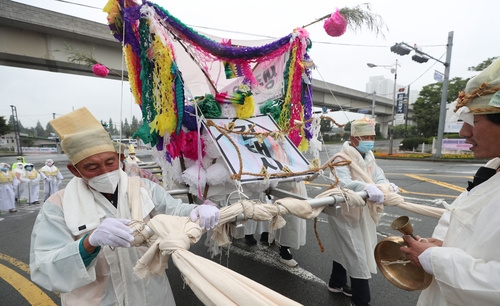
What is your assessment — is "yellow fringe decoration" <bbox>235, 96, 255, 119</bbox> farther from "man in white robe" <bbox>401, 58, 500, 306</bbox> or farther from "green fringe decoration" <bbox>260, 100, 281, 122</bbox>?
"man in white robe" <bbox>401, 58, 500, 306</bbox>

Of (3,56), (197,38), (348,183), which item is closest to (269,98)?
(197,38)

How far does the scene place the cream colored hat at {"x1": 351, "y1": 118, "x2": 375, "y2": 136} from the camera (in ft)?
8.72

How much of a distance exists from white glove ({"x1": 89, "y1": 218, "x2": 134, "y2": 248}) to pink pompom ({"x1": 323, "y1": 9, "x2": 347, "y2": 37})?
2.96 meters

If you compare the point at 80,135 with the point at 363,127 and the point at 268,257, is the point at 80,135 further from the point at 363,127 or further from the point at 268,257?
the point at 268,257

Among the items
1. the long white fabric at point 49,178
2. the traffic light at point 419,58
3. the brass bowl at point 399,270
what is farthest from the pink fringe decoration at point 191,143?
the traffic light at point 419,58

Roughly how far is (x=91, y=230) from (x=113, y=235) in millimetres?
374

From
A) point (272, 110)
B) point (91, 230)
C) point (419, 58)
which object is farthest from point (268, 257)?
point (419, 58)

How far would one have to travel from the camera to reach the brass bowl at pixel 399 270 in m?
1.28

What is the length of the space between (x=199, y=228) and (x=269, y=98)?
8.24 ft

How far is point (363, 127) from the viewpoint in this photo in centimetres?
Result: 266

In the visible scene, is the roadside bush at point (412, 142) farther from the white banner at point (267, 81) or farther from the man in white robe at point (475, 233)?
the man in white robe at point (475, 233)

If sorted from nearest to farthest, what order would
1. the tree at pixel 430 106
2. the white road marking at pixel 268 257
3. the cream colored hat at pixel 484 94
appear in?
1. the cream colored hat at pixel 484 94
2. the white road marking at pixel 268 257
3. the tree at pixel 430 106

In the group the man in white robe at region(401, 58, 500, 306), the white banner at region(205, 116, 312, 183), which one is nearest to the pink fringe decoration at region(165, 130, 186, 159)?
the white banner at region(205, 116, 312, 183)

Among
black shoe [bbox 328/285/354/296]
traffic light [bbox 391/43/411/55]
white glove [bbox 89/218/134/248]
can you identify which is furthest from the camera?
traffic light [bbox 391/43/411/55]
